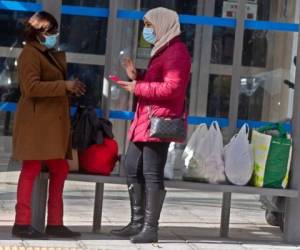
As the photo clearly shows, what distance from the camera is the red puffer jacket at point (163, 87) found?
6031 millimetres

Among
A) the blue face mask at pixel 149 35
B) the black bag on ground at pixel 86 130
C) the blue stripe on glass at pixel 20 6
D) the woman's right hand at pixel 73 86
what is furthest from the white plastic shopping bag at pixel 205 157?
the blue stripe on glass at pixel 20 6

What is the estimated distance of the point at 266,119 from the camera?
23.0 feet

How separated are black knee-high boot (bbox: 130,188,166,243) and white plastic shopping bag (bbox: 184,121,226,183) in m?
0.37

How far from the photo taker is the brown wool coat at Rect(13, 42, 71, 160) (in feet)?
19.8

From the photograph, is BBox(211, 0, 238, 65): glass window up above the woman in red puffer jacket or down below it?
above

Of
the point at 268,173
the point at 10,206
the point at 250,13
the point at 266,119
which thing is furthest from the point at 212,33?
the point at 10,206

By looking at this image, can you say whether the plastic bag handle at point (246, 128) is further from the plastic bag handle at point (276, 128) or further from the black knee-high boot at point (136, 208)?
the black knee-high boot at point (136, 208)

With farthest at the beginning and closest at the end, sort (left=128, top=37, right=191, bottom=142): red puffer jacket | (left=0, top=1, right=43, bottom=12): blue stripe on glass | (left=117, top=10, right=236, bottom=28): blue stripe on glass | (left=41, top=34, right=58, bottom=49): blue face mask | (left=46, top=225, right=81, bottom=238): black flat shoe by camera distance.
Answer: (left=117, top=10, right=236, bottom=28): blue stripe on glass < (left=0, top=1, right=43, bottom=12): blue stripe on glass < (left=46, top=225, right=81, bottom=238): black flat shoe < (left=41, top=34, right=58, bottom=49): blue face mask < (left=128, top=37, right=191, bottom=142): red puffer jacket

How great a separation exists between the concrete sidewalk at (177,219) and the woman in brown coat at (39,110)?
0.49m

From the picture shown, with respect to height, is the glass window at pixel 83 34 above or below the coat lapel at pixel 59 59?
above

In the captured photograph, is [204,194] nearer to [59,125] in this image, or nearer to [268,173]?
[268,173]

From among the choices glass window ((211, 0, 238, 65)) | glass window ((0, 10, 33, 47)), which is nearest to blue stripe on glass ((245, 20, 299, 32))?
glass window ((211, 0, 238, 65))

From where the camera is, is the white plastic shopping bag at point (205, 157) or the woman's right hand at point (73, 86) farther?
the white plastic shopping bag at point (205, 157)

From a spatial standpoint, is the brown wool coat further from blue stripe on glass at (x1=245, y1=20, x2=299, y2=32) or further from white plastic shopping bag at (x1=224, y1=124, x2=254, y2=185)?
Result: blue stripe on glass at (x1=245, y1=20, x2=299, y2=32)
